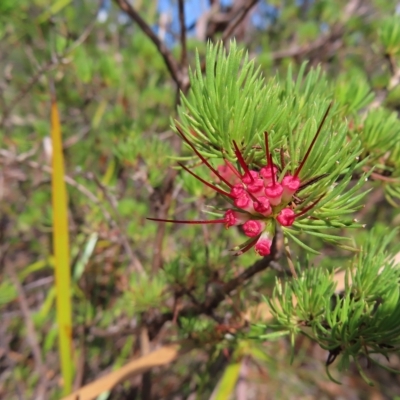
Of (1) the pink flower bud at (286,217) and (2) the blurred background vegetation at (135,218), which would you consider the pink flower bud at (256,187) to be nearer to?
Answer: (1) the pink flower bud at (286,217)

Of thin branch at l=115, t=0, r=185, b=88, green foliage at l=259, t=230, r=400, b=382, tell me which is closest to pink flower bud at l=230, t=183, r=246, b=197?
green foliage at l=259, t=230, r=400, b=382

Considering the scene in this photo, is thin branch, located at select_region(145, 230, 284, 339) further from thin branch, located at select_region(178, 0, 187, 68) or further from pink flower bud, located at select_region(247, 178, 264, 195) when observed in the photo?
thin branch, located at select_region(178, 0, 187, 68)

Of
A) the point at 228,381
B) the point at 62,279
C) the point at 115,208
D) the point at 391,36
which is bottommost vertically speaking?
the point at 228,381

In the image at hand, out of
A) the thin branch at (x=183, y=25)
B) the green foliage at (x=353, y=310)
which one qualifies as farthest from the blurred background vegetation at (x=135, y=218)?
the green foliage at (x=353, y=310)

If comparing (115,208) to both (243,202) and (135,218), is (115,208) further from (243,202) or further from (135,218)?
(243,202)

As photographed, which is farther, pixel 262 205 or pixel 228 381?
pixel 228 381

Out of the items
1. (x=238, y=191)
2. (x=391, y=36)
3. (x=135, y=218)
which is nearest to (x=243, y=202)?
(x=238, y=191)

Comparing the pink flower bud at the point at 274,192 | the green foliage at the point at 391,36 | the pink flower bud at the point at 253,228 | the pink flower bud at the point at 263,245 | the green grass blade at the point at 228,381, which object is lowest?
the green grass blade at the point at 228,381
